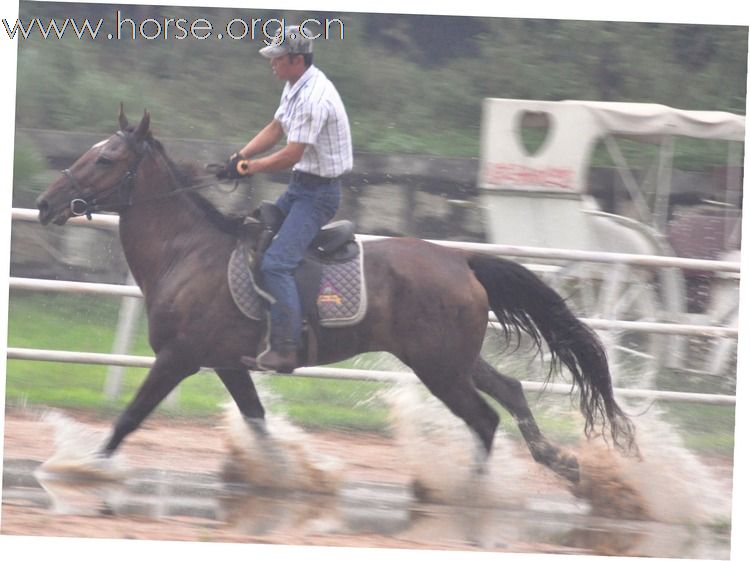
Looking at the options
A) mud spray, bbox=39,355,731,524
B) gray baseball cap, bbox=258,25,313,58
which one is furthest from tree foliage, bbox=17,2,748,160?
mud spray, bbox=39,355,731,524

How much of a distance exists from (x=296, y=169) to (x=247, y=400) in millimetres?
1324

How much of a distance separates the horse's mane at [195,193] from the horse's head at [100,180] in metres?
0.11

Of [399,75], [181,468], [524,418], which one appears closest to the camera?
[524,418]

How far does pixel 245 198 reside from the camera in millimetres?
8742

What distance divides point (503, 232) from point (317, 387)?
2.13 meters

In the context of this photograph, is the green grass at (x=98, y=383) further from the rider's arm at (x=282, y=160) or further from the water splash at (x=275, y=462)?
the rider's arm at (x=282, y=160)

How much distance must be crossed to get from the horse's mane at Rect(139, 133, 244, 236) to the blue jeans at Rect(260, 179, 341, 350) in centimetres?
36

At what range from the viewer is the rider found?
5453 mm

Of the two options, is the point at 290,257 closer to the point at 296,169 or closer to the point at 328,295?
the point at 328,295

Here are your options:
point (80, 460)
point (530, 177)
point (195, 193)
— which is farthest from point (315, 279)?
point (530, 177)

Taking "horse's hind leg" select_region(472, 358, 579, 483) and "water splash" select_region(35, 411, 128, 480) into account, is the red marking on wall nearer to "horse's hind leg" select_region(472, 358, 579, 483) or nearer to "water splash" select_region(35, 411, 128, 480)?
"horse's hind leg" select_region(472, 358, 579, 483)

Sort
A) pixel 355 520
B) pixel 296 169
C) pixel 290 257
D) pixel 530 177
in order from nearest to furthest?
pixel 355 520 → pixel 290 257 → pixel 296 169 → pixel 530 177

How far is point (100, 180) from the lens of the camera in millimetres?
5625

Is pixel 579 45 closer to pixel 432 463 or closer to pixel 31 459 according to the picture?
pixel 432 463
